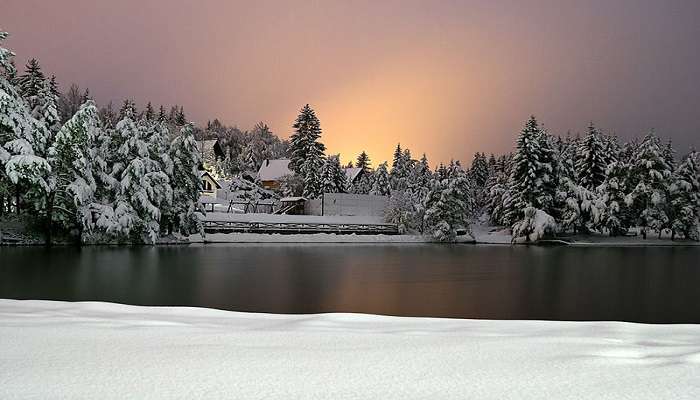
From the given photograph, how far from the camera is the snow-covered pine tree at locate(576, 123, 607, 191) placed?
5766cm

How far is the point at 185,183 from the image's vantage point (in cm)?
4053

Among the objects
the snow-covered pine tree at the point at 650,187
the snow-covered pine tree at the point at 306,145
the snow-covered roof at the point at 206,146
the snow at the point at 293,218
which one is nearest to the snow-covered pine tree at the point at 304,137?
the snow-covered pine tree at the point at 306,145

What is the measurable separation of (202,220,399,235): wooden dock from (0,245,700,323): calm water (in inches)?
827

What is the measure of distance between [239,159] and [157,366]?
109 metres

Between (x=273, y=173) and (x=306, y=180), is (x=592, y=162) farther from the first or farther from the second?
(x=273, y=173)

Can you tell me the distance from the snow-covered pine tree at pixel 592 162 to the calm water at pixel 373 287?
34.5 m

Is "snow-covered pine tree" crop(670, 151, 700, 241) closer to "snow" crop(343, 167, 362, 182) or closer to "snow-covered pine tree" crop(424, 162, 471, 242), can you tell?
"snow-covered pine tree" crop(424, 162, 471, 242)

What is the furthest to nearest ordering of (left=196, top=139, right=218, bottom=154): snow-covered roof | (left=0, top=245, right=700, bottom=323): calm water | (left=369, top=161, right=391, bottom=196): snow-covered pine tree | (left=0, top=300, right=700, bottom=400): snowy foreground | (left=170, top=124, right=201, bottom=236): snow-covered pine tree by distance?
(left=196, top=139, right=218, bottom=154): snow-covered roof < (left=369, top=161, right=391, bottom=196): snow-covered pine tree < (left=170, top=124, right=201, bottom=236): snow-covered pine tree < (left=0, top=245, right=700, bottom=323): calm water < (left=0, top=300, right=700, bottom=400): snowy foreground

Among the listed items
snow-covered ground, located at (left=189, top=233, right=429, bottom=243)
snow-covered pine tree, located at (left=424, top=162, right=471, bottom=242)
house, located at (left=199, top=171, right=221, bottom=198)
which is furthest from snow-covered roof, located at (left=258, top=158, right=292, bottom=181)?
snow-covered pine tree, located at (left=424, top=162, right=471, bottom=242)

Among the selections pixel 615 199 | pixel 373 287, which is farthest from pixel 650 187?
pixel 373 287

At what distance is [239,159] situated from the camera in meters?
110

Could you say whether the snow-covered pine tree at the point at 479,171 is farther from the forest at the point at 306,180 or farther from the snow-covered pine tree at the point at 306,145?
the snow-covered pine tree at the point at 306,145

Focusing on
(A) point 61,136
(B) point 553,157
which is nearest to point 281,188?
(B) point 553,157

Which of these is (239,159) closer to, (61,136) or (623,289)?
(61,136)
